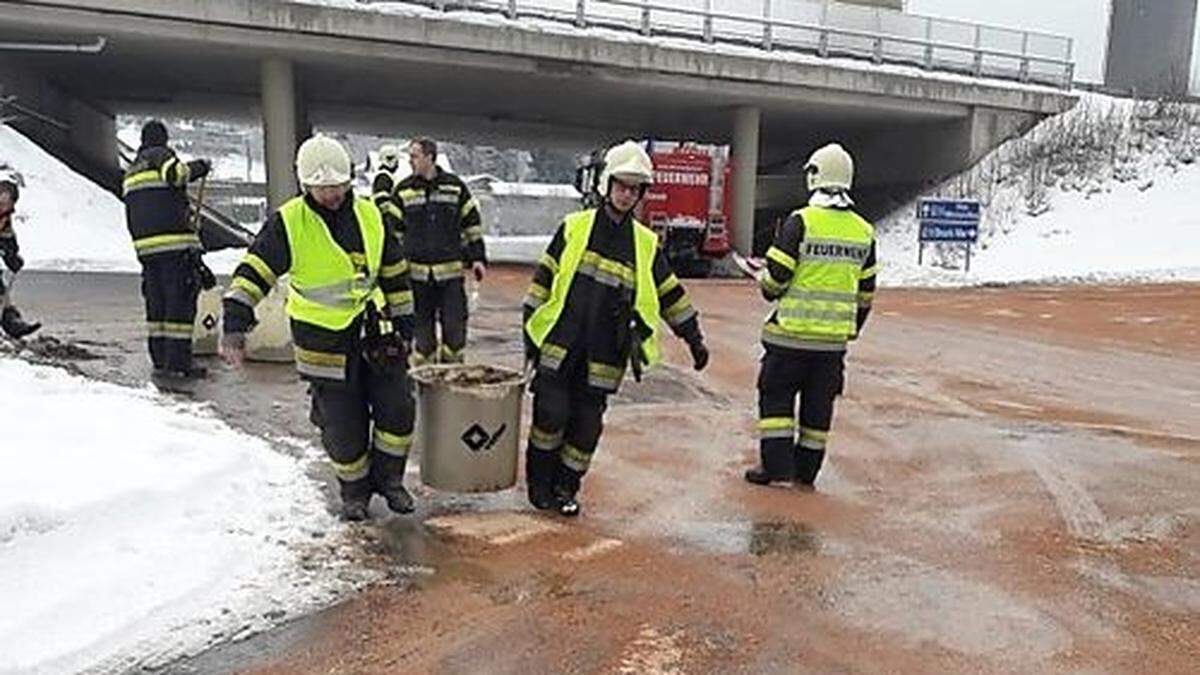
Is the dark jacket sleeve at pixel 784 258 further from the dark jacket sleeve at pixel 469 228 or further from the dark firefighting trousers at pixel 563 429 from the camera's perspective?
the dark jacket sleeve at pixel 469 228

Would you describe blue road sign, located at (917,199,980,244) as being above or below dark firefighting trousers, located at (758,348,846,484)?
above

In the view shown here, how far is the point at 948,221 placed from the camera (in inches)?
922

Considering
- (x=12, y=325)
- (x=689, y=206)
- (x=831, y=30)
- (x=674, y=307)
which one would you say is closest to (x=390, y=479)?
(x=674, y=307)

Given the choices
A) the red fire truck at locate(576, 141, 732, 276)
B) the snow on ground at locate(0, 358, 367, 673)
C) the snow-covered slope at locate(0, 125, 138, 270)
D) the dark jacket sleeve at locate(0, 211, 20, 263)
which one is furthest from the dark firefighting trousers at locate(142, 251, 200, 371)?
the red fire truck at locate(576, 141, 732, 276)

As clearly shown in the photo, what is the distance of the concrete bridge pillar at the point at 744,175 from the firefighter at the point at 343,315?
20365mm

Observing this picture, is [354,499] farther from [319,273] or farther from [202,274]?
[202,274]

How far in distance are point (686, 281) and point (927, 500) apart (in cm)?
1558

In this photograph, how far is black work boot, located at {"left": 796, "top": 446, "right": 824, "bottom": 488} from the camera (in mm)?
6199

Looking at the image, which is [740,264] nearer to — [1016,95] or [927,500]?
[1016,95]

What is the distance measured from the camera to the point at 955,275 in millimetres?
22781

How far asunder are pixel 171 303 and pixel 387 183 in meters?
1.81

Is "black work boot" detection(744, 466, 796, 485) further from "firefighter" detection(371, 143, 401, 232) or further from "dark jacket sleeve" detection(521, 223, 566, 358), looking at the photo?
"firefighter" detection(371, 143, 401, 232)

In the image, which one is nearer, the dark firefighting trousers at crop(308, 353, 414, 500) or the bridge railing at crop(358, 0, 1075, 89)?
the dark firefighting trousers at crop(308, 353, 414, 500)

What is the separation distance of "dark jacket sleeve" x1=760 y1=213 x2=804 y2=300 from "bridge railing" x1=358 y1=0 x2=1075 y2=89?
1605 centimetres
